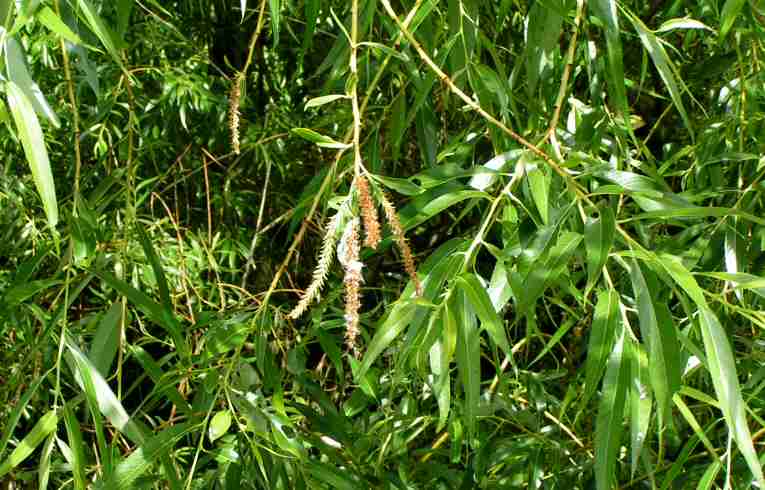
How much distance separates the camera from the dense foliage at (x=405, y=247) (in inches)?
31.4

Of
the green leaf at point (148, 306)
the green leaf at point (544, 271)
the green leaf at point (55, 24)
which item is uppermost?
the green leaf at point (55, 24)

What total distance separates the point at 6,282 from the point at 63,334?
3.43ft

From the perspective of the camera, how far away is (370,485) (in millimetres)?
1256

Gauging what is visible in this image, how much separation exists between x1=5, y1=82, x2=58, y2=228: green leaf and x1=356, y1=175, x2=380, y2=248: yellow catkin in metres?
0.20

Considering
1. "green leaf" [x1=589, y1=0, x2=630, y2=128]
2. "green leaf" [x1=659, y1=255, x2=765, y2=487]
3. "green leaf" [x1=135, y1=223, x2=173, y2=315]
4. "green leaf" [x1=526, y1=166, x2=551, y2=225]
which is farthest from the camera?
"green leaf" [x1=135, y1=223, x2=173, y2=315]

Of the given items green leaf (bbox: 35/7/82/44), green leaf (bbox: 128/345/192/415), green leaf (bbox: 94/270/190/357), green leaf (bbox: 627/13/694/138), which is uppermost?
green leaf (bbox: 35/7/82/44)

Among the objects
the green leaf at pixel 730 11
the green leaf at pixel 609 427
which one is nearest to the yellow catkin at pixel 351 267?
the green leaf at pixel 609 427

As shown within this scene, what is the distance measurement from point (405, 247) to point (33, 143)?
0.25 m

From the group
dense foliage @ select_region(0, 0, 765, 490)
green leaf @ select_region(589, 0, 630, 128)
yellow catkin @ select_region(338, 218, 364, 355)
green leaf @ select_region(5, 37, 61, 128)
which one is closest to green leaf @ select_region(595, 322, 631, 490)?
dense foliage @ select_region(0, 0, 765, 490)

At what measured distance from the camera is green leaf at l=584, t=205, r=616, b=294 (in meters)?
0.76

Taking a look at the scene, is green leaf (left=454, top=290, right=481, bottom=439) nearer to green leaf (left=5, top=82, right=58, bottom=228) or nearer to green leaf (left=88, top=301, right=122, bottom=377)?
green leaf (left=5, top=82, right=58, bottom=228)

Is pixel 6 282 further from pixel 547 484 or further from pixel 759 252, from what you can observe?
pixel 759 252

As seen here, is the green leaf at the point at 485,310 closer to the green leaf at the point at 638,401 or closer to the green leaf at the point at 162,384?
the green leaf at the point at 638,401

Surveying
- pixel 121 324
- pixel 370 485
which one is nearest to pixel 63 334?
pixel 121 324
